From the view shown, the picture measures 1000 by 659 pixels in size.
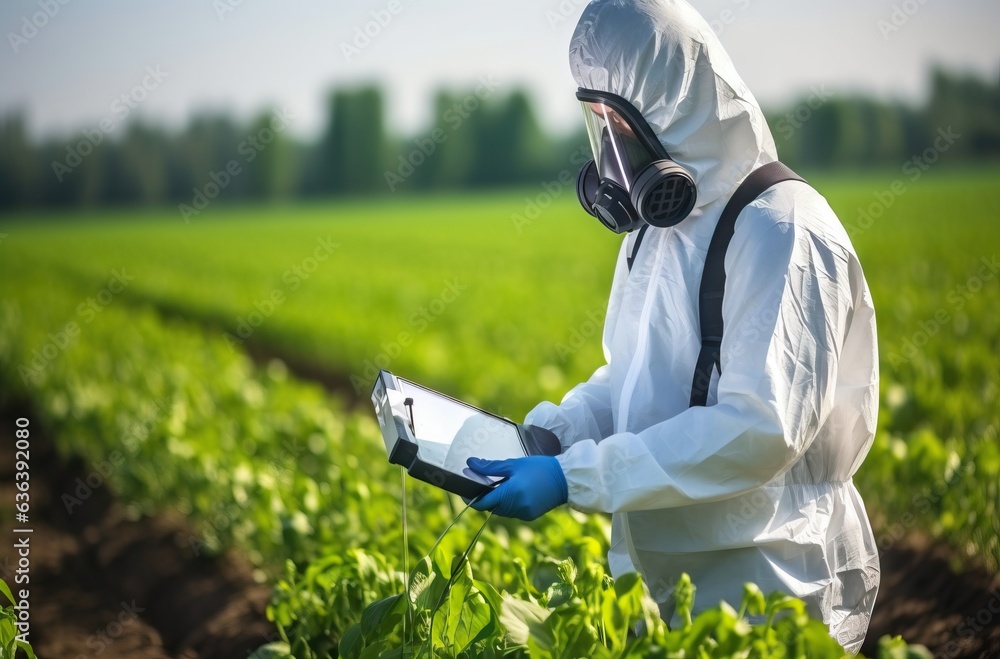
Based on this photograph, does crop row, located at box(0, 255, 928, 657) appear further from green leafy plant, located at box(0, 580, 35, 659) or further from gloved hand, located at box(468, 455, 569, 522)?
green leafy plant, located at box(0, 580, 35, 659)

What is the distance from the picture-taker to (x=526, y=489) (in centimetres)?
181

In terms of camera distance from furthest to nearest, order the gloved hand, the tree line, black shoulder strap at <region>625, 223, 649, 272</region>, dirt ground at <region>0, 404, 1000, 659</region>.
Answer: the tree line < dirt ground at <region>0, 404, 1000, 659</region> < black shoulder strap at <region>625, 223, 649, 272</region> < the gloved hand

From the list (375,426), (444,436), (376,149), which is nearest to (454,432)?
(444,436)

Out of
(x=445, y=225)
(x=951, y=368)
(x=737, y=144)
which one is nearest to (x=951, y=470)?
(x=737, y=144)

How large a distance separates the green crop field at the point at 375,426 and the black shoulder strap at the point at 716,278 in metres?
0.47

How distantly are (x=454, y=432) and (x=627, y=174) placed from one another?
0.70 meters

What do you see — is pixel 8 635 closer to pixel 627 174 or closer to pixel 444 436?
pixel 444 436

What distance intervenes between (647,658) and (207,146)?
185 ft

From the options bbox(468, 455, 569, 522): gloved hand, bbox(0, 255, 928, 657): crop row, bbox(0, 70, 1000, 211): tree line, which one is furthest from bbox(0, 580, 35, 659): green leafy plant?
bbox(0, 70, 1000, 211): tree line

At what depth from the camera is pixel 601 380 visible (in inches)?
92.8

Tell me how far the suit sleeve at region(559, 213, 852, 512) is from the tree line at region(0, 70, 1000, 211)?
2785 centimetres

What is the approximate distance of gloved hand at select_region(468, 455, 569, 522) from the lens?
181 cm

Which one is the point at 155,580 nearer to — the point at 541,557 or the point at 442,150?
the point at 541,557

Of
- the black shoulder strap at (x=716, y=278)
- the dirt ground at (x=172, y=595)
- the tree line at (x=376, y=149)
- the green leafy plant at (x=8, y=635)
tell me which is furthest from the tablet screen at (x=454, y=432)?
the tree line at (x=376, y=149)
